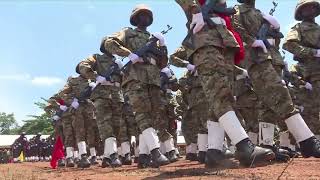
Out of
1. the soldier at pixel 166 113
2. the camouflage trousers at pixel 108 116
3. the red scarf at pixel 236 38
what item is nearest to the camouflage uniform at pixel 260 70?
the red scarf at pixel 236 38

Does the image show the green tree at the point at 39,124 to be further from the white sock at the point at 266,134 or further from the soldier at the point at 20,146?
the white sock at the point at 266,134

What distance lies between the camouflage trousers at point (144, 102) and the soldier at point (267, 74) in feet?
5.70

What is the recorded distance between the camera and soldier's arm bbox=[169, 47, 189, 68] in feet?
30.6

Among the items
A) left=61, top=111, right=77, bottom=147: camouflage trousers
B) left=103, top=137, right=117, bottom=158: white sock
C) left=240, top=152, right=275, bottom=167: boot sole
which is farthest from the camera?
left=61, top=111, right=77, bottom=147: camouflage trousers

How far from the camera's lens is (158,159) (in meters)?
6.65

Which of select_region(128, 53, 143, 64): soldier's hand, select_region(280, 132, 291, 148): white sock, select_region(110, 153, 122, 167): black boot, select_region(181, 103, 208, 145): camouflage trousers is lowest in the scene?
select_region(110, 153, 122, 167): black boot

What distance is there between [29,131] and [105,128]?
1955 inches

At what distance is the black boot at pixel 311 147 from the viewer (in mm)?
5672

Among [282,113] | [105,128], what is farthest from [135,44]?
[282,113]

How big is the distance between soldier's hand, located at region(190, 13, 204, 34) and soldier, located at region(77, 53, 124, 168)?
3.84 meters

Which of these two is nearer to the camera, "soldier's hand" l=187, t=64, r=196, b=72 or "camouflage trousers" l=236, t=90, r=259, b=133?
"camouflage trousers" l=236, t=90, r=259, b=133

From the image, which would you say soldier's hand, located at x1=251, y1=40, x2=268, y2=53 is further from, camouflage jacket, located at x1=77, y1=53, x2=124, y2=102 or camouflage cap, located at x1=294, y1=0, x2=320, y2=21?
camouflage jacket, located at x1=77, y1=53, x2=124, y2=102

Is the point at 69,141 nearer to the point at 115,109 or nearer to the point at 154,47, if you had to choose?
the point at 115,109

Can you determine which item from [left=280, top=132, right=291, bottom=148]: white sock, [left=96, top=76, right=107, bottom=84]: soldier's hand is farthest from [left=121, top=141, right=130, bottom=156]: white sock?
[left=280, top=132, right=291, bottom=148]: white sock
